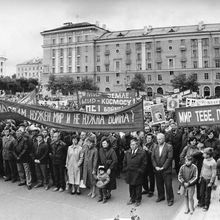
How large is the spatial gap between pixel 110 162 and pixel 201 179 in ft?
6.56

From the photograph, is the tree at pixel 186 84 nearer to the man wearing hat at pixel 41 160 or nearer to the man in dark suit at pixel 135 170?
the man wearing hat at pixel 41 160

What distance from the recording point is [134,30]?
8381 cm

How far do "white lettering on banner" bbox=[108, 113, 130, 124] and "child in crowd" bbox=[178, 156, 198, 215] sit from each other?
1720 mm

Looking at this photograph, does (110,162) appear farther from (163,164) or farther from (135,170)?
(163,164)

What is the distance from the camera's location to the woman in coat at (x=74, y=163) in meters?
8.11

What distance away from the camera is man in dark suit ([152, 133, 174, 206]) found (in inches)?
283

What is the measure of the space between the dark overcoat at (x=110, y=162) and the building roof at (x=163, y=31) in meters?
71.4

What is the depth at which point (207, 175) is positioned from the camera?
22.0 ft

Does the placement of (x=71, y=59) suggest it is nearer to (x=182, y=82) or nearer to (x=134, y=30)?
(x=134, y=30)

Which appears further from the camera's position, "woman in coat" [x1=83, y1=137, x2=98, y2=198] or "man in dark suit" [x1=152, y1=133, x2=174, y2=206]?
"woman in coat" [x1=83, y1=137, x2=98, y2=198]

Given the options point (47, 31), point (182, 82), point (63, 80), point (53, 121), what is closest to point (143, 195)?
point (53, 121)

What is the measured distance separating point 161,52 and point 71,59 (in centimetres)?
2321

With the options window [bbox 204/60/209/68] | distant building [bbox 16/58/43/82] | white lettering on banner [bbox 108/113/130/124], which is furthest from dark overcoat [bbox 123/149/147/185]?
distant building [bbox 16/58/43/82]

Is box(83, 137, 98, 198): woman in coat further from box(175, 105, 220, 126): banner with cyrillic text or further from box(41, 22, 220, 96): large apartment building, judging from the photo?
box(41, 22, 220, 96): large apartment building
